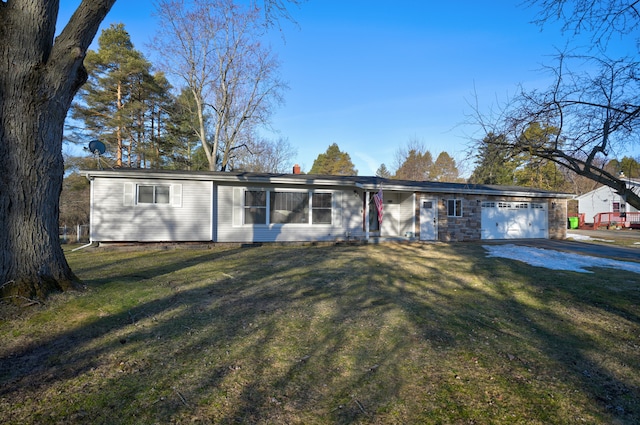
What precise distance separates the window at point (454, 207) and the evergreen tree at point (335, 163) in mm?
34281

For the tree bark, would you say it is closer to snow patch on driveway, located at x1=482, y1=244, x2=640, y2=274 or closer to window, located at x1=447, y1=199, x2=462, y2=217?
snow patch on driveway, located at x1=482, y1=244, x2=640, y2=274

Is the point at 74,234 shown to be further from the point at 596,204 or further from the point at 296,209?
the point at 596,204

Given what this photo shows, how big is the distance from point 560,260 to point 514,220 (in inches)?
278

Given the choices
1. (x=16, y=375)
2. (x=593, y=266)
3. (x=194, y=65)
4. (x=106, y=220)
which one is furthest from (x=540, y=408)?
(x=194, y=65)

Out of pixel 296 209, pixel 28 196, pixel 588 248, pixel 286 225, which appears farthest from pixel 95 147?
pixel 588 248

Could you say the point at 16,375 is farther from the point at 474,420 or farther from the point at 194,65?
the point at 194,65

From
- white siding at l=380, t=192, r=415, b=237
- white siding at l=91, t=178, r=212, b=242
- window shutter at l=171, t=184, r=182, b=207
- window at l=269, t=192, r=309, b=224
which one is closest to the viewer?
white siding at l=91, t=178, r=212, b=242

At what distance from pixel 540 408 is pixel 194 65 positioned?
24.9m

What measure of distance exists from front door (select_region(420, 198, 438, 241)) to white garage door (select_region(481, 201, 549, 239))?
2.55m

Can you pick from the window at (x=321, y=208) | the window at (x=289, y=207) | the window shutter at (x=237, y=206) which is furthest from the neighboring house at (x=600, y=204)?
the window shutter at (x=237, y=206)

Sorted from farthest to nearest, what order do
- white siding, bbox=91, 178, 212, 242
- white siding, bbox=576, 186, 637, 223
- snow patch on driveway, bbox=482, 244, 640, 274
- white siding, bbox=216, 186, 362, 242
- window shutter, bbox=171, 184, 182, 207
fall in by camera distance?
white siding, bbox=576, 186, 637, 223 < white siding, bbox=216, 186, 362, 242 < window shutter, bbox=171, 184, 182, 207 < white siding, bbox=91, 178, 212, 242 < snow patch on driveway, bbox=482, 244, 640, 274

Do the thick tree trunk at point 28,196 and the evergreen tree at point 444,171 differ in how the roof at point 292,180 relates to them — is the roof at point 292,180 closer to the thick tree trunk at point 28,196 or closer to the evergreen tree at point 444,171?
the thick tree trunk at point 28,196

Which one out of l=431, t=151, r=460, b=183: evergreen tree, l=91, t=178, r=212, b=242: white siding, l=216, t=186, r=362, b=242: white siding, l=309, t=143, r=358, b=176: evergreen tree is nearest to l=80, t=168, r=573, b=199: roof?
l=91, t=178, r=212, b=242: white siding

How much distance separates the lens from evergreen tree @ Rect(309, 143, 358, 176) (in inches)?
1967
